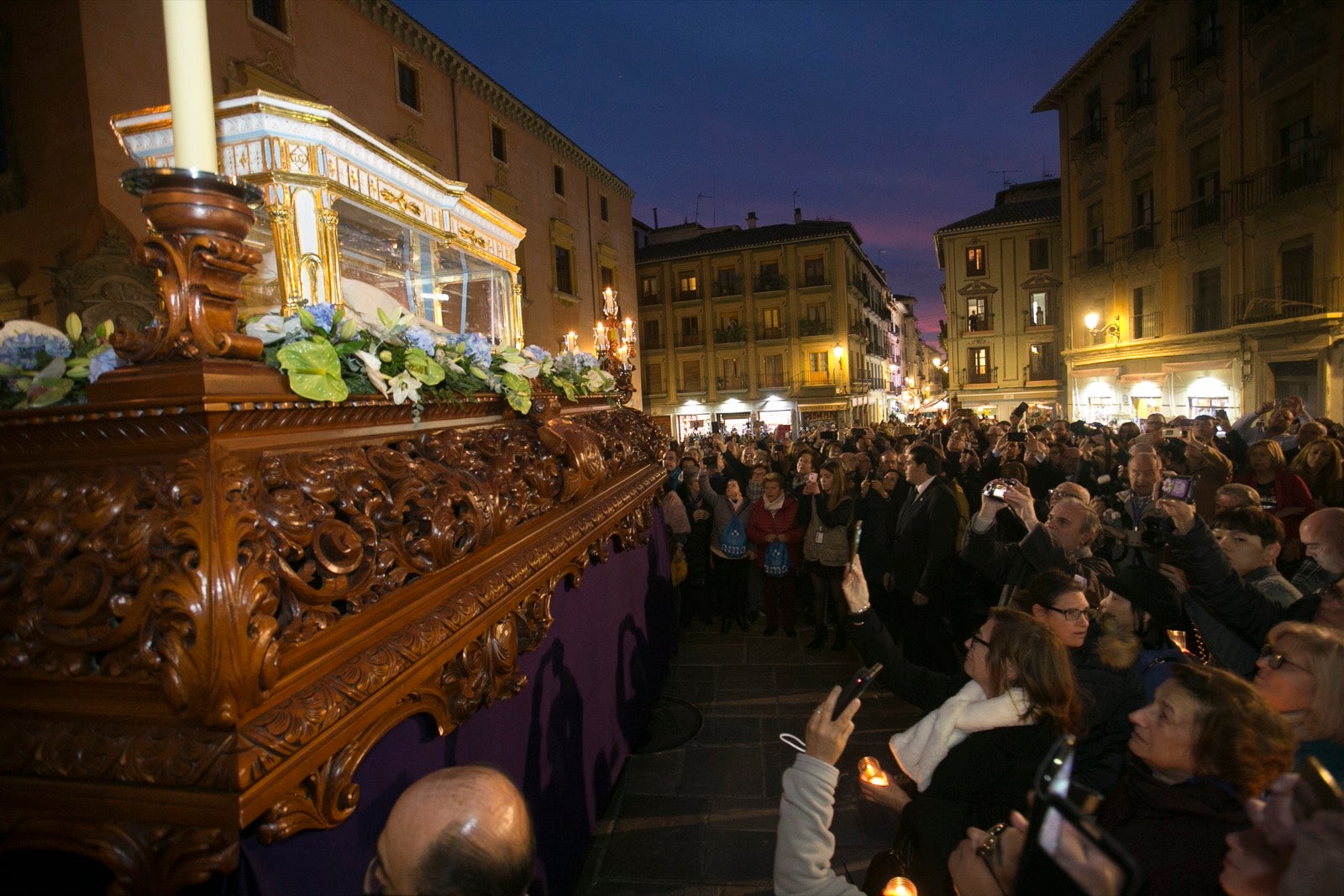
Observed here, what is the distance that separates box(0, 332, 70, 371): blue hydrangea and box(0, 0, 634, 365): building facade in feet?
25.7

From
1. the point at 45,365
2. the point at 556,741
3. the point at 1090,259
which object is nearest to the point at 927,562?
the point at 556,741

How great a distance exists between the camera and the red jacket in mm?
6922

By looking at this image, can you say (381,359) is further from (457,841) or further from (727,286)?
(727,286)

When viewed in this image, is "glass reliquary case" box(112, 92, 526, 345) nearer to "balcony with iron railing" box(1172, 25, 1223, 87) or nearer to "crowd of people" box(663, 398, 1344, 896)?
"crowd of people" box(663, 398, 1344, 896)

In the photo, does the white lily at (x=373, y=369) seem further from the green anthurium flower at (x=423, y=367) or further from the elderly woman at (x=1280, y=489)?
the elderly woman at (x=1280, y=489)

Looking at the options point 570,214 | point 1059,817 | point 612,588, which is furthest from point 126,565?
point 570,214

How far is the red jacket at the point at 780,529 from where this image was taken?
6.92 m

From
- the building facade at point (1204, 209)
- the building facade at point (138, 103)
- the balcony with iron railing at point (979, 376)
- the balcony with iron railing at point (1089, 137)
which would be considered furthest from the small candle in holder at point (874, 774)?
the balcony with iron railing at point (979, 376)

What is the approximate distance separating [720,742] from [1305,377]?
19.2 meters

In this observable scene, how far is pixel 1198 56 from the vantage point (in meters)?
18.8

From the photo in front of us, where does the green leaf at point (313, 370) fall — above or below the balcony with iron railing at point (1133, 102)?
below

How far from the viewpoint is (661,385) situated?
135 ft

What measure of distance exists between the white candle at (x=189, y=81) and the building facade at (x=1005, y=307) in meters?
36.1

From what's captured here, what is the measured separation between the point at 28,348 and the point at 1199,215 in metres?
25.5
